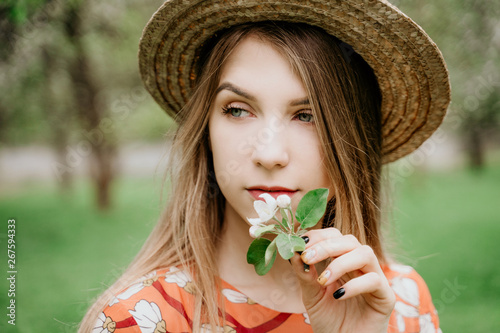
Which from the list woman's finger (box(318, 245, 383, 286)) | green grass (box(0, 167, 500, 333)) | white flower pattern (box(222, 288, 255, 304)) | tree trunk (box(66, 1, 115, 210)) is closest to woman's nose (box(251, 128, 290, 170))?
woman's finger (box(318, 245, 383, 286))

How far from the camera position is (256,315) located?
5.70 feet

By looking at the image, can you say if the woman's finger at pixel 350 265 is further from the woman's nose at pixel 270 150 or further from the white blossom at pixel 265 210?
the woman's nose at pixel 270 150

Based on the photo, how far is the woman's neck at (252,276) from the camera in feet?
5.93

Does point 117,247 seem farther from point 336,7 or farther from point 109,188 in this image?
point 336,7

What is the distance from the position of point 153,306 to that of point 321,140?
81 cm

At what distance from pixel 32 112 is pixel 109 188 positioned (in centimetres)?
181

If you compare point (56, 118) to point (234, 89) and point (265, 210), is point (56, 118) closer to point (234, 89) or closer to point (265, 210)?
point (234, 89)

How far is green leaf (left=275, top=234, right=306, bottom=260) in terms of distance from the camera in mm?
1203

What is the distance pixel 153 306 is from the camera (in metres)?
1.63

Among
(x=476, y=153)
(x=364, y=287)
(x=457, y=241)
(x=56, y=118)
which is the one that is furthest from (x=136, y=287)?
(x=476, y=153)

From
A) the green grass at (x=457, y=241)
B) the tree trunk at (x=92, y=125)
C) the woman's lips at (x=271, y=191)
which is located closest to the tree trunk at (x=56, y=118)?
the tree trunk at (x=92, y=125)

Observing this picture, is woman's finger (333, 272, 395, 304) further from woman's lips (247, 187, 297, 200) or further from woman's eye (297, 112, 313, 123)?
woman's eye (297, 112, 313, 123)

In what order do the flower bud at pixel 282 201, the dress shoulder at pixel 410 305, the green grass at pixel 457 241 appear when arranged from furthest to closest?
the green grass at pixel 457 241, the dress shoulder at pixel 410 305, the flower bud at pixel 282 201

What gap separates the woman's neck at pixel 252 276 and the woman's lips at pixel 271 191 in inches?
12.6
